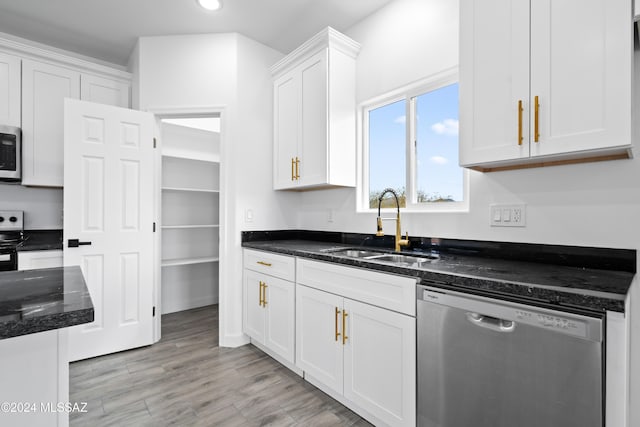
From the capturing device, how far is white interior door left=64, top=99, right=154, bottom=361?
2.53 metres

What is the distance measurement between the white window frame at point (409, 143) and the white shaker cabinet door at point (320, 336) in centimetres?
90

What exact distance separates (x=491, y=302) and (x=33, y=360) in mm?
1478

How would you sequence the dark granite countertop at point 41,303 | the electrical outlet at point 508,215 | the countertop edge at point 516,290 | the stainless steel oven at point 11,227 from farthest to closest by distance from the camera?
the stainless steel oven at point 11,227 < the electrical outlet at point 508,215 < the countertop edge at point 516,290 < the dark granite countertop at point 41,303

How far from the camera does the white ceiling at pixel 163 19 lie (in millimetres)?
2525

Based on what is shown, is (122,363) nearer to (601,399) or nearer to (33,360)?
(33,360)

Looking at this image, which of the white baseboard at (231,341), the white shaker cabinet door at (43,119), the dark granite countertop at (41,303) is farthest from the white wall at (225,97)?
the dark granite countertop at (41,303)

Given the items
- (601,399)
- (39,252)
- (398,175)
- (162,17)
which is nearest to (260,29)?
(162,17)

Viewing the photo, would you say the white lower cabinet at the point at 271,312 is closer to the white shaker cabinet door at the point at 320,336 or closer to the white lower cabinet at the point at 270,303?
the white lower cabinet at the point at 270,303

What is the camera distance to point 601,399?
97 cm

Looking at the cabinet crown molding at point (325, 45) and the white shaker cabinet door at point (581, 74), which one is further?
the cabinet crown molding at point (325, 45)

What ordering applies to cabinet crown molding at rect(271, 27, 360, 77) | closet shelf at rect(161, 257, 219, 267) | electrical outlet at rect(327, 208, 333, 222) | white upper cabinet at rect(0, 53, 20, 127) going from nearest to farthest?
cabinet crown molding at rect(271, 27, 360, 77) → white upper cabinet at rect(0, 53, 20, 127) → electrical outlet at rect(327, 208, 333, 222) → closet shelf at rect(161, 257, 219, 267)

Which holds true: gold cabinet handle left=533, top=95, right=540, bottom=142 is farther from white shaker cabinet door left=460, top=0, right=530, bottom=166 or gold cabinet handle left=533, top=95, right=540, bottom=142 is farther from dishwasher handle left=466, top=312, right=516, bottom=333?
dishwasher handle left=466, top=312, right=516, bottom=333

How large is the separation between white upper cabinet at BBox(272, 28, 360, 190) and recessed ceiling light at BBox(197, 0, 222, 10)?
2.10 feet

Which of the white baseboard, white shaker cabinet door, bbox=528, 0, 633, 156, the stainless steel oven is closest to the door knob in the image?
the stainless steel oven
